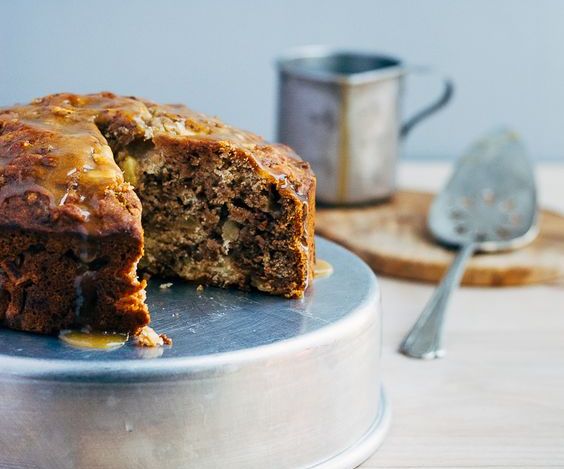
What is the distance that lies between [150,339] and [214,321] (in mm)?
167

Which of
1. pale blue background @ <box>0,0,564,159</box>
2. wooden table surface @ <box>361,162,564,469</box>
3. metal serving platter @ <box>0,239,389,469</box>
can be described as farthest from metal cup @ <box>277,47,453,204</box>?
metal serving platter @ <box>0,239,389,469</box>

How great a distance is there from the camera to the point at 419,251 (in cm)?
317

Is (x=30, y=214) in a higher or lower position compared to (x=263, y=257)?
higher

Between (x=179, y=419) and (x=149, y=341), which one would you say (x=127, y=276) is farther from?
(x=179, y=419)

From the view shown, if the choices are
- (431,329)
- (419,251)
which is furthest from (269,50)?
(431,329)

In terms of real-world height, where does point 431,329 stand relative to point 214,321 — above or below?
below

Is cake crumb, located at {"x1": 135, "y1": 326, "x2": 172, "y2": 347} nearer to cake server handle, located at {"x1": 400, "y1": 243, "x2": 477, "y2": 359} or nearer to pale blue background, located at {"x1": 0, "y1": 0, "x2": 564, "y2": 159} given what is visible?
cake server handle, located at {"x1": 400, "y1": 243, "x2": 477, "y2": 359}

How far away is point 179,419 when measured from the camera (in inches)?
70.4

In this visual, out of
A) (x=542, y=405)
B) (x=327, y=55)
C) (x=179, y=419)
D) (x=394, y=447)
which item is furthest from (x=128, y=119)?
(x=327, y=55)

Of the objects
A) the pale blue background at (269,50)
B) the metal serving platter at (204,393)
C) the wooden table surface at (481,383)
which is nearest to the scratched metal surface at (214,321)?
the metal serving platter at (204,393)

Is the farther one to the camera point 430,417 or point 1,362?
point 430,417

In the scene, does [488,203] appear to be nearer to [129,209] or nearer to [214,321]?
[214,321]

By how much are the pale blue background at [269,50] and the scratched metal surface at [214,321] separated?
7.18ft

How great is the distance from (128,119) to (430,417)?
0.90 m
